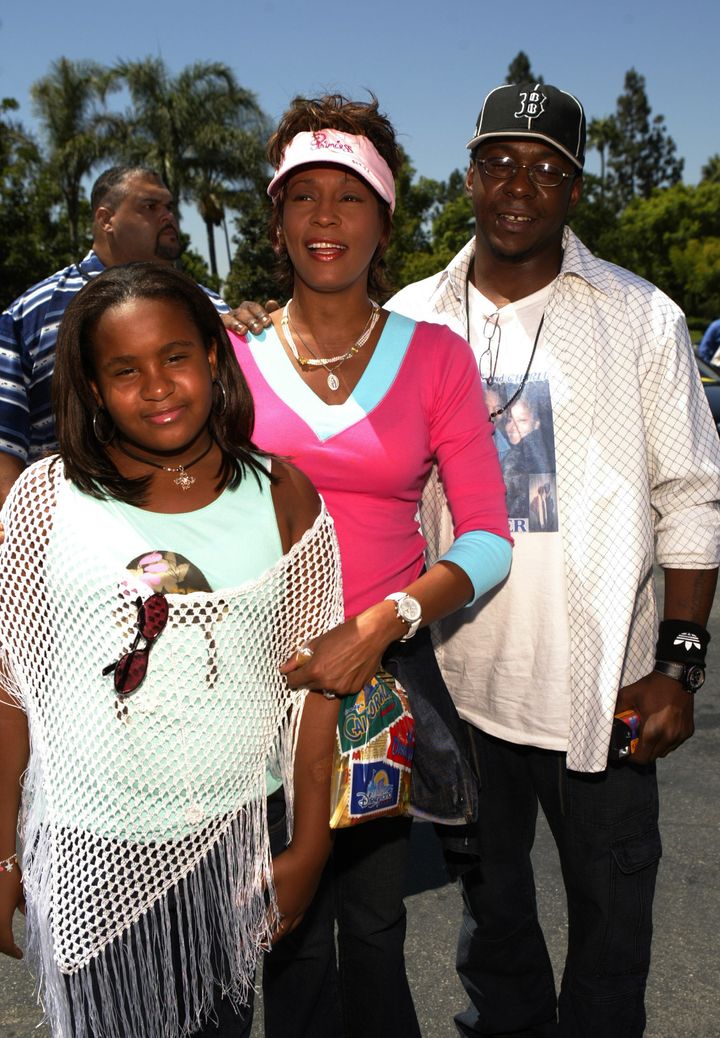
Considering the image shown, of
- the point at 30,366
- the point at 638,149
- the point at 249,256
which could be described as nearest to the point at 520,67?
the point at 638,149

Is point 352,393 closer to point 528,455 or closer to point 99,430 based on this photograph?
point 528,455

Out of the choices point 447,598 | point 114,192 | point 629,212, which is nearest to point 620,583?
point 447,598

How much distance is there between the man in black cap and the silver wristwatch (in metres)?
0.46

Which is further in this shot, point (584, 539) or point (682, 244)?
point (682, 244)

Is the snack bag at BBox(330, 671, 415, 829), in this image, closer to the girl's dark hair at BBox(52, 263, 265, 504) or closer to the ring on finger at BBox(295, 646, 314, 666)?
the ring on finger at BBox(295, 646, 314, 666)

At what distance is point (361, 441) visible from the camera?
209 centimetres

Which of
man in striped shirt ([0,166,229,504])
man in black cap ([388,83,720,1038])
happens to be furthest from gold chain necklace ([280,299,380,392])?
man in striped shirt ([0,166,229,504])

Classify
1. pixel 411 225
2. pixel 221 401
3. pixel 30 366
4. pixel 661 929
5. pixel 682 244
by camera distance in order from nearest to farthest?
pixel 221 401
pixel 661 929
pixel 30 366
pixel 411 225
pixel 682 244

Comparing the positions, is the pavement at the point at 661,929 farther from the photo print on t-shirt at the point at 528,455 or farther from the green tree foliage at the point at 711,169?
the green tree foliage at the point at 711,169

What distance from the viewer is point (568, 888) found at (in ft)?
7.85

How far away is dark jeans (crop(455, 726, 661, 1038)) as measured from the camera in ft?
7.52

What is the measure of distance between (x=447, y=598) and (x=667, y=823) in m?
2.42

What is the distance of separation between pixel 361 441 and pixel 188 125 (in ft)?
103

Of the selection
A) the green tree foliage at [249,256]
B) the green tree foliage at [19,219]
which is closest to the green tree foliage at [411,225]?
the green tree foliage at [249,256]
